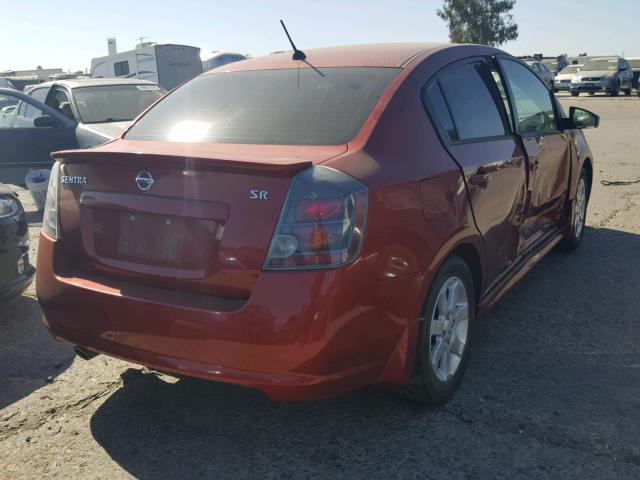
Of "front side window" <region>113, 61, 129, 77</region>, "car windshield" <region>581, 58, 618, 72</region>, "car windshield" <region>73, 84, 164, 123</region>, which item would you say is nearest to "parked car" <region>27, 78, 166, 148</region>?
"car windshield" <region>73, 84, 164, 123</region>

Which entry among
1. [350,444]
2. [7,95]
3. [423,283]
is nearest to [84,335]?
[350,444]

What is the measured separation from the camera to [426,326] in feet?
9.54

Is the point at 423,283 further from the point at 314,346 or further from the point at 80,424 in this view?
the point at 80,424

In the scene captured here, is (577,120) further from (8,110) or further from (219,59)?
(219,59)

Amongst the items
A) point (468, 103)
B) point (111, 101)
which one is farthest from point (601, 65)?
point (468, 103)

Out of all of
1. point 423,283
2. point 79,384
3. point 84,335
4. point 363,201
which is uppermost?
point 363,201

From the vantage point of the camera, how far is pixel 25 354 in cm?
395

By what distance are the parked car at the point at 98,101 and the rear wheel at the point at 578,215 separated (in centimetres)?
580

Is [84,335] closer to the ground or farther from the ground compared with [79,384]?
farther from the ground

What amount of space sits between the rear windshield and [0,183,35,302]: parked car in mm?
1266

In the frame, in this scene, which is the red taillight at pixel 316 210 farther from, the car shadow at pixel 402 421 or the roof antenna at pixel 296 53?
the roof antenna at pixel 296 53

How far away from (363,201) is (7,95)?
25.0 feet

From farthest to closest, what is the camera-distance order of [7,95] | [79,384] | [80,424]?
[7,95] < [79,384] < [80,424]

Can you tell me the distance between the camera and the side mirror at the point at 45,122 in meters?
8.55
